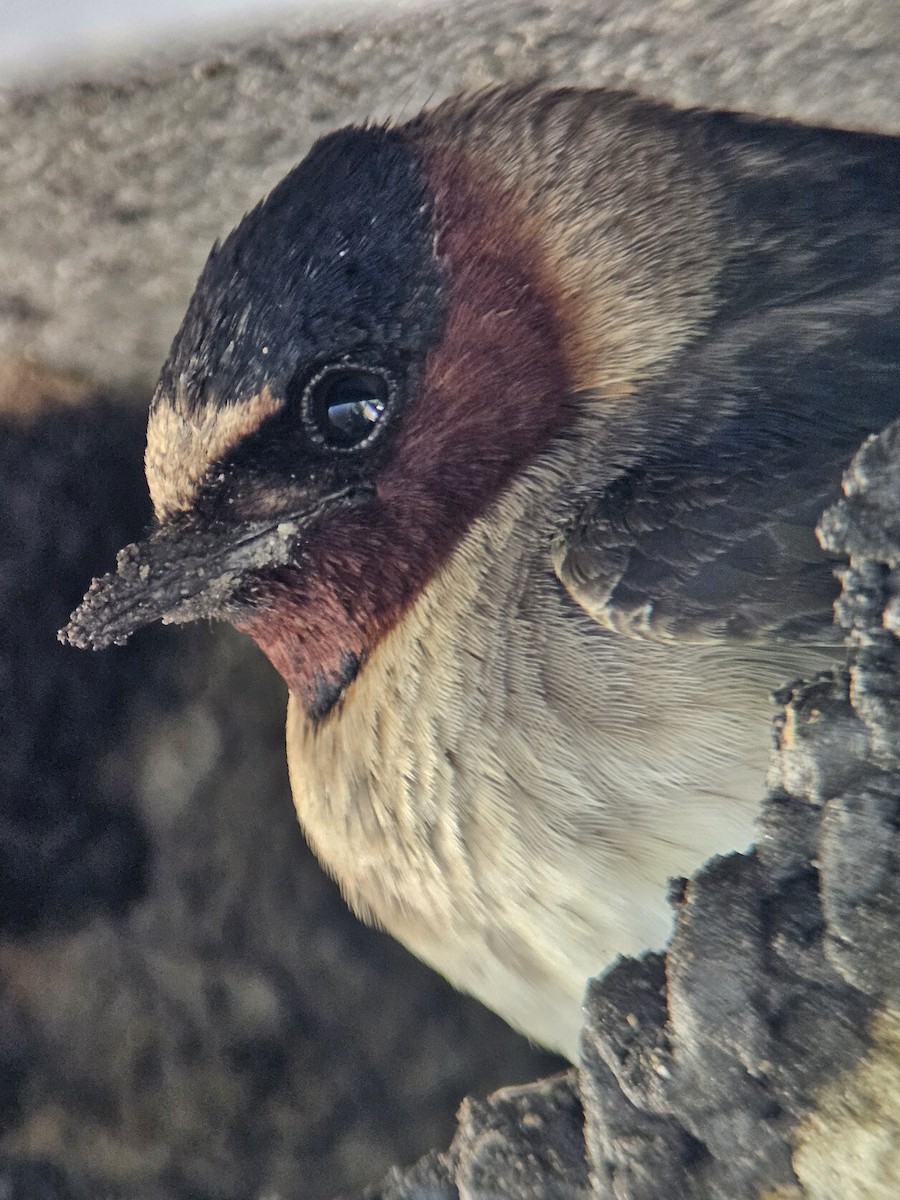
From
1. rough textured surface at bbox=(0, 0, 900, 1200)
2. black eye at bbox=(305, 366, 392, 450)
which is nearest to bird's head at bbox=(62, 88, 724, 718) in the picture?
black eye at bbox=(305, 366, 392, 450)

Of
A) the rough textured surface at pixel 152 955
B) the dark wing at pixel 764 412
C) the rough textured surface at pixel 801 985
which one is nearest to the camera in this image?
the rough textured surface at pixel 801 985

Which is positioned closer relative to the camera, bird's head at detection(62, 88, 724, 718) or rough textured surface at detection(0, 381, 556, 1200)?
bird's head at detection(62, 88, 724, 718)

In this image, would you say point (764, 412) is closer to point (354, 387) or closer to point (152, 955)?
point (354, 387)

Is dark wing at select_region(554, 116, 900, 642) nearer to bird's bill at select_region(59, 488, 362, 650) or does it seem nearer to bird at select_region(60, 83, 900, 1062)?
bird at select_region(60, 83, 900, 1062)

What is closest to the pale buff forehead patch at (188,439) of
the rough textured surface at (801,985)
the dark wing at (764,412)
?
the dark wing at (764,412)

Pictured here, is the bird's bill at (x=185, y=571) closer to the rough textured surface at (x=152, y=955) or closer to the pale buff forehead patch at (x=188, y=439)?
the pale buff forehead patch at (x=188, y=439)

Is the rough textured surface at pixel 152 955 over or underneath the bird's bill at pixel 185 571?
underneath
